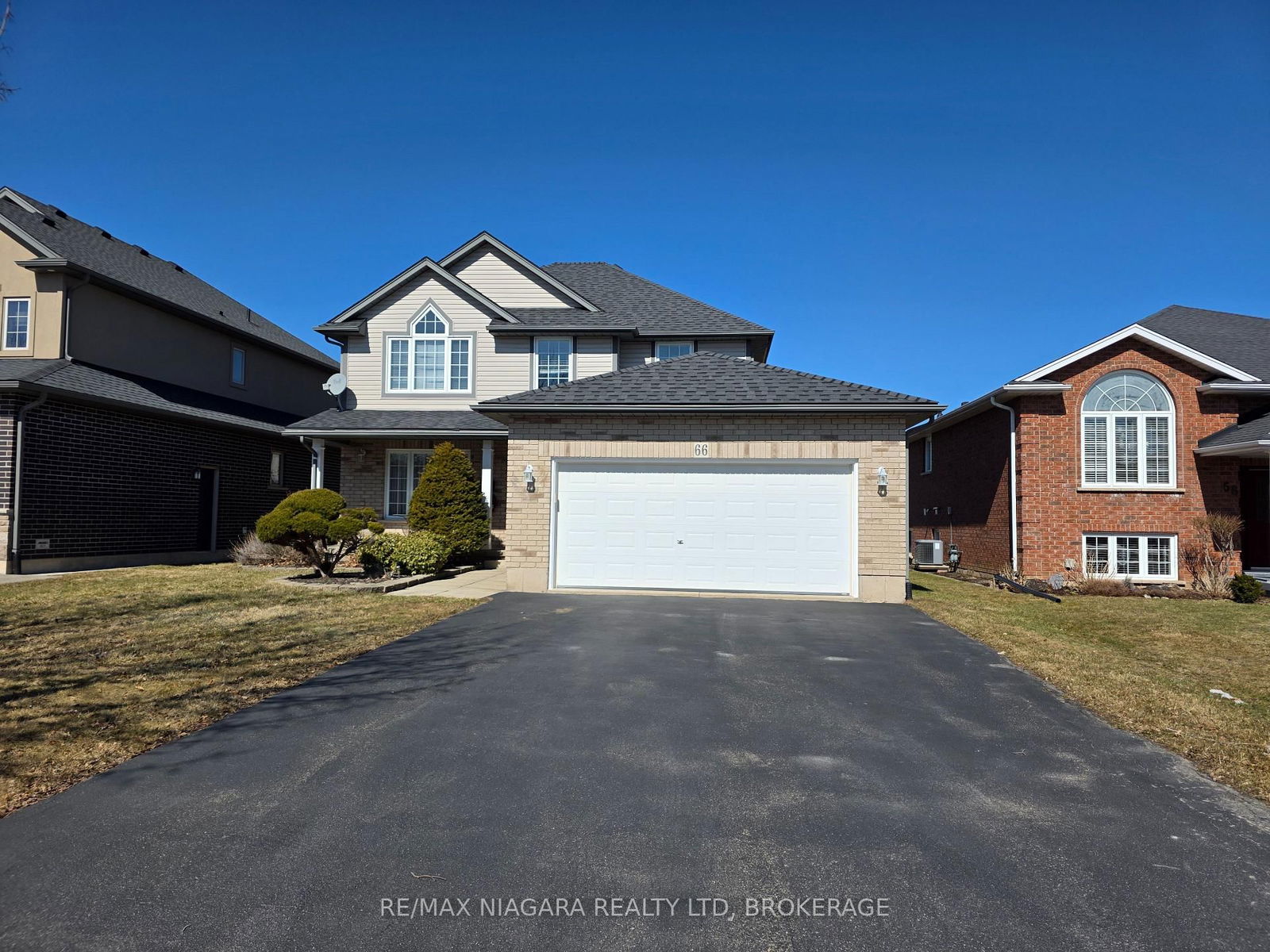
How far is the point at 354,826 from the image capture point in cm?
368

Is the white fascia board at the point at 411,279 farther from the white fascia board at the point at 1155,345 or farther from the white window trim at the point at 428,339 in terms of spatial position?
the white fascia board at the point at 1155,345

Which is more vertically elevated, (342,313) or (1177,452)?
(342,313)

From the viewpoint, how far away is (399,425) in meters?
17.7

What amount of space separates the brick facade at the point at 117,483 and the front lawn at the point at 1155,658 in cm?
1732

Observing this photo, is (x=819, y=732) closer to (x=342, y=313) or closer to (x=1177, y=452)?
(x=1177, y=452)

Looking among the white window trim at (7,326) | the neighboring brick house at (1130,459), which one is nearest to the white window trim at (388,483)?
the white window trim at (7,326)

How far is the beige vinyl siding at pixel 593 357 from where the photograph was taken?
741 inches

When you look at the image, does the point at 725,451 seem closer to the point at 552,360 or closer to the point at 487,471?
the point at 487,471

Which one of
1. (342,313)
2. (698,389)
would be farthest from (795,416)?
(342,313)

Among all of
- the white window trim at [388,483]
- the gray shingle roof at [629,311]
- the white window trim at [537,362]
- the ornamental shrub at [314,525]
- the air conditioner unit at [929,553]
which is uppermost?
the gray shingle roof at [629,311]

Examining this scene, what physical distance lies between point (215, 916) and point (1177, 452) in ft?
60.5

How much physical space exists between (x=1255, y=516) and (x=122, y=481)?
25557 millimetres

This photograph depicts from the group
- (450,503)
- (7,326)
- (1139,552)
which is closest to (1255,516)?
(1139,552)

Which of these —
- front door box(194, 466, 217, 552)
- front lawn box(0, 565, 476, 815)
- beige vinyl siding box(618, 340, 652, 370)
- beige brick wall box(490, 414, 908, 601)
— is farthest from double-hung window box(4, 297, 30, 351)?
beige vinyl siding box(618, 340, 652, 370)
